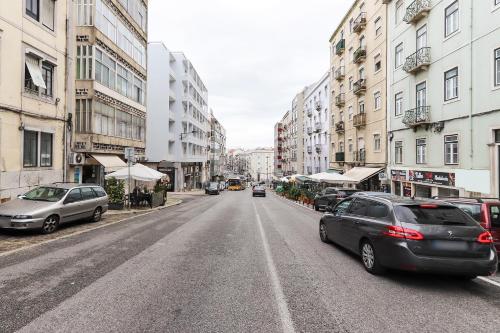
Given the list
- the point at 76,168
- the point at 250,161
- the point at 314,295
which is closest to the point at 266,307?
the point at 314,295

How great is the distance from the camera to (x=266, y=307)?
460 cm

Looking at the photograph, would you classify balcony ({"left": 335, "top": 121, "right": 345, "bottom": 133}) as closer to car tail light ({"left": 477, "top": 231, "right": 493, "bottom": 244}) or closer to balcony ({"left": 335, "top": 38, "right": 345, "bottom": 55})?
balcony ({"left": 335, "top": 38, "right": 345, "bottom": 55})

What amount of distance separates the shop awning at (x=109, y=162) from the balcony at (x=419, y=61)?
750 inches

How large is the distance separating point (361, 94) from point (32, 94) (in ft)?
80.9

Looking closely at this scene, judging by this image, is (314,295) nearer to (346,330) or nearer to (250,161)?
(346,330)

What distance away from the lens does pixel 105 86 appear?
2108 cm

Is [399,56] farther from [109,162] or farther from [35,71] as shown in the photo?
[35,71]

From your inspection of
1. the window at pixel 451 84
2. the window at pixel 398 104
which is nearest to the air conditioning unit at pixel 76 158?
the window at pixel 451 84

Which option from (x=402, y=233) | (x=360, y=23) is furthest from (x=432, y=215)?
(x=360, y=23)

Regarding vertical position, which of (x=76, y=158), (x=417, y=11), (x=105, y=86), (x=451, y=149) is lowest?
(x=76, y=158)

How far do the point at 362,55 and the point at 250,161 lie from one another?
520 feet

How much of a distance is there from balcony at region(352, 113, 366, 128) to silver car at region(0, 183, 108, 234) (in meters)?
22.0

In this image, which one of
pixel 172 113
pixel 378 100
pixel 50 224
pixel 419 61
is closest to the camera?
pixel 50 224

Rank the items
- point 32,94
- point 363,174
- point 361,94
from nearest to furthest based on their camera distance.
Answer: point 32,94, point 363,174, point 361,94
